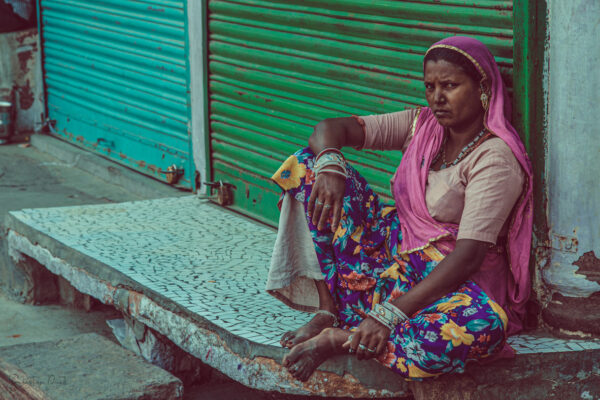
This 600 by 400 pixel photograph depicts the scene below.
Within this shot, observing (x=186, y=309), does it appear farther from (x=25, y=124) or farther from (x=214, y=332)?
(x=25, y=124)

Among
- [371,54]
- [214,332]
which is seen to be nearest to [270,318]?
[214,332]

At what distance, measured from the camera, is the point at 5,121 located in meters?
8.10

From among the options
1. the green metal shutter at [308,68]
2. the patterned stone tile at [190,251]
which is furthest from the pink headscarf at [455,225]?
the patterned stone tile at [190,251]

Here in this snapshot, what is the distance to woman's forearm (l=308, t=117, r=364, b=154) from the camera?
10.3ft

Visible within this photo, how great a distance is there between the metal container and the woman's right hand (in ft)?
19.0

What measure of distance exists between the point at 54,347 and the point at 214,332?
0.67 m

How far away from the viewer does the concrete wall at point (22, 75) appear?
8.14m

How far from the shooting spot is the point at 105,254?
14.0 ft

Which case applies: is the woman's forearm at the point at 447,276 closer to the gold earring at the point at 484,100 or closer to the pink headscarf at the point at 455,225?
the pink headscarf at the point at 455,225

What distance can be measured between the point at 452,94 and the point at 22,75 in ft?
20.6

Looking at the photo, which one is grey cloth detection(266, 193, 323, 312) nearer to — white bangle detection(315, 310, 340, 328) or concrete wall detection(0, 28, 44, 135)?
white bangle detection(315, 310, 340, 328)

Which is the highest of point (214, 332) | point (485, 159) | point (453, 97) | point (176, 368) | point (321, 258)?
point (453, 97)

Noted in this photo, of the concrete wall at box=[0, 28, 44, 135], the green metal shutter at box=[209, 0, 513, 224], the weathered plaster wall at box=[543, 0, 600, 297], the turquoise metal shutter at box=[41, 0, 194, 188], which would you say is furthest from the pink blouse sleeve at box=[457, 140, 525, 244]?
the concrete wall at box=[0, 28, 44, 135]

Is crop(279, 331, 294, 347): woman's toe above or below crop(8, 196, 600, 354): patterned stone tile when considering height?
above
